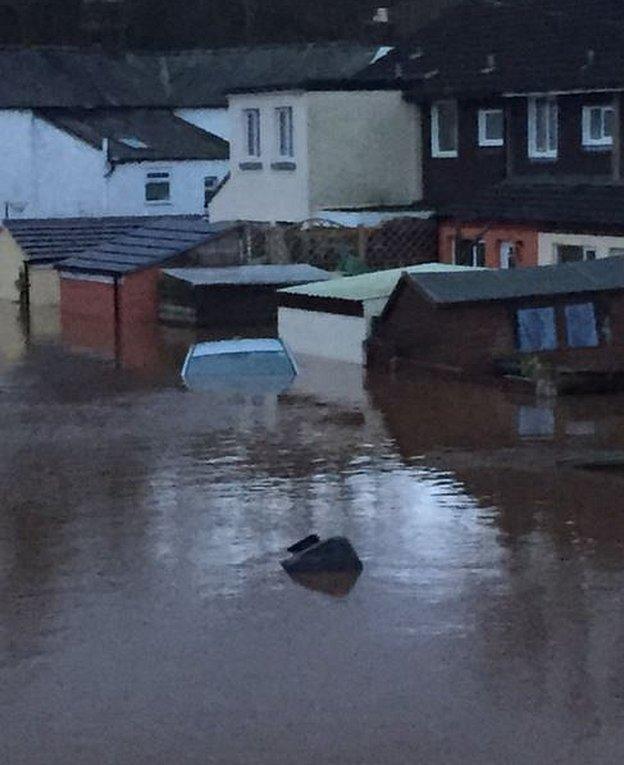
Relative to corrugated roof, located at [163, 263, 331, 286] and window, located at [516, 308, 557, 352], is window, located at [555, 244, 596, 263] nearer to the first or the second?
corrugated roof, located at [163, 263, 331, 286]

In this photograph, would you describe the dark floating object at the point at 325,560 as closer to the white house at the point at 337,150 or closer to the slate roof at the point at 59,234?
the white house at the point at 337,150

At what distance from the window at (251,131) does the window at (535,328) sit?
55.0ft

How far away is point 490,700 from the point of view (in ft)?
40.3

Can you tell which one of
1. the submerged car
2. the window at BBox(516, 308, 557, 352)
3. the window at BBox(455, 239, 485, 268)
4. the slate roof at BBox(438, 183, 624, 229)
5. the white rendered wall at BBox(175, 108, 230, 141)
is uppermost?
the white rendered wall at BBox(175, 108, 230, 141)

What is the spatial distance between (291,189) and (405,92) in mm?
3202

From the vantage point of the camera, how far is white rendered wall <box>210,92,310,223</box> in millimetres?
41062

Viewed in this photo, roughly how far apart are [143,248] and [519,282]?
13715 mm

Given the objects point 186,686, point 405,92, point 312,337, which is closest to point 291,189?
point 405,92

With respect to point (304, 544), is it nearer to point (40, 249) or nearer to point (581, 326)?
point (581, 326)

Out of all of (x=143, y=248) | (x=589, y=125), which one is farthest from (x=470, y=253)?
(x=143, y=248)

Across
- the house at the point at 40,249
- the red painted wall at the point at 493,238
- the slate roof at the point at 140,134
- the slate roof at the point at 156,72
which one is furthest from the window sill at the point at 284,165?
the slate roof at the point at 156,72

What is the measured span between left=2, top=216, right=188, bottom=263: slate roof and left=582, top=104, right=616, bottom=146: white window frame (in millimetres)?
12470

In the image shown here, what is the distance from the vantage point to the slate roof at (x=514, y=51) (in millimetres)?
36531

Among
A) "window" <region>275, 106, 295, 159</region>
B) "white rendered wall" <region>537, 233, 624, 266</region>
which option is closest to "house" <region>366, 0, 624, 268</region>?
"white rendered wall" <region>537, 233, 624, 266</region>
